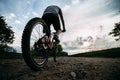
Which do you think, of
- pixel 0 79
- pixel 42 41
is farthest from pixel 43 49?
pixel 0 79

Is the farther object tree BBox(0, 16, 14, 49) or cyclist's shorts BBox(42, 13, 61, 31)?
tree BBox(0, 16, 14, 49)

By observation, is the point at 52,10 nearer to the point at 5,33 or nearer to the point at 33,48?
the point at 33,48

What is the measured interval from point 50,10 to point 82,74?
8.69 feet

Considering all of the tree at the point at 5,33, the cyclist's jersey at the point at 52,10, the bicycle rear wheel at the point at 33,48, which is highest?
the tree at the point at 5,33

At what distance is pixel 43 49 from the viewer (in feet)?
14.1

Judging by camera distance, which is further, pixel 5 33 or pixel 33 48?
pixel 5 33

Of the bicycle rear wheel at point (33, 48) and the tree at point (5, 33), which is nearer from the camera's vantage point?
the bicycle rear wheel at point (33, 48)

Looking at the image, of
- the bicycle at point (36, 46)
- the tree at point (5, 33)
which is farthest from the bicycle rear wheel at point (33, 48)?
the tree at point (5, 33)

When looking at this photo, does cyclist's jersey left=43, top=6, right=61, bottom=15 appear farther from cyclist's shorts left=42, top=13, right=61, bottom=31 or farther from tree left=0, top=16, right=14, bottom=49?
tree left=0, top=16, right=14, bottom=49

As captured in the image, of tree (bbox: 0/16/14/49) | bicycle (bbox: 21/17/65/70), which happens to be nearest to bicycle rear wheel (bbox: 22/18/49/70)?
bicycle (bbox: 21/17/65/70)

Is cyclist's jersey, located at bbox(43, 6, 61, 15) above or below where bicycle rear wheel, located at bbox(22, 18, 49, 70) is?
above

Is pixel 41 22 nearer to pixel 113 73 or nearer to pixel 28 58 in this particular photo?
pixel 28 58

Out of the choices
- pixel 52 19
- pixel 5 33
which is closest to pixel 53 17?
pixel 52 19

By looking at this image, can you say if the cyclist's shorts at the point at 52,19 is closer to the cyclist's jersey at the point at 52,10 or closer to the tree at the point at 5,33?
the cyclist's jersey at the point at 52,10
